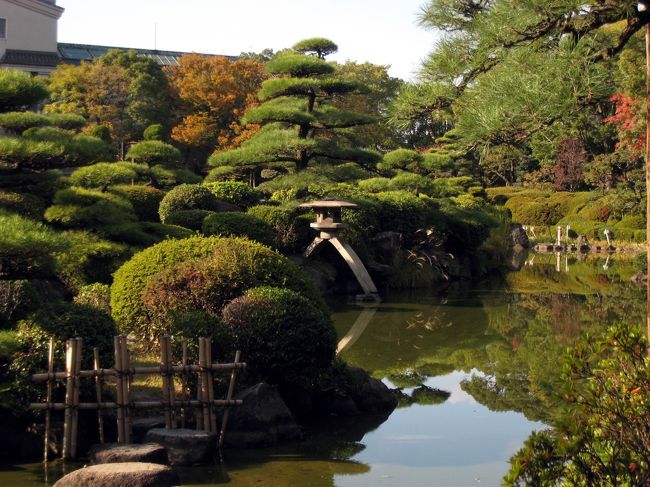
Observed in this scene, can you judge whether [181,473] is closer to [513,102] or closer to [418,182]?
[513,102]

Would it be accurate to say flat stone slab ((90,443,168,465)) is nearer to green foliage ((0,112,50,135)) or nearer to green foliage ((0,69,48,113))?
green foliage ((0,69,48,113))

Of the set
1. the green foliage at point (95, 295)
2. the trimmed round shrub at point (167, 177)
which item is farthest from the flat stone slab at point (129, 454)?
the trimmed round shrub at point (167, 177)

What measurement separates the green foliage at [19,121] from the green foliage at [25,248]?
4324mm

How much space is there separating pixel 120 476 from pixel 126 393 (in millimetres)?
1128

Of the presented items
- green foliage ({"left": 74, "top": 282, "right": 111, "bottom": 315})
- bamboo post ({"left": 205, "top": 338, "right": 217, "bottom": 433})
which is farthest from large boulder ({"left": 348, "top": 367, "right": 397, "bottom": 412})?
green foliage ({"left": 74, "top": 282, "right": 111, "bottom": 315})

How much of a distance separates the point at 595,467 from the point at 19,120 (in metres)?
9.20

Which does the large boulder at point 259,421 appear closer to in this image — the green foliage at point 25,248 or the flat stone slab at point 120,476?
the flat stone slab at point 120,476

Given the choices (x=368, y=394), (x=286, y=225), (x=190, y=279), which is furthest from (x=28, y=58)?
(x=368, y=394)

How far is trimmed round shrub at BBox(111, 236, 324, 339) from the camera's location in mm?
9367

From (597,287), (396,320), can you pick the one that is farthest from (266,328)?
(597,287)

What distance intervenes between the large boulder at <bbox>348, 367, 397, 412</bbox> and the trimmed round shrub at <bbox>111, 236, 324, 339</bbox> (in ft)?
3.14

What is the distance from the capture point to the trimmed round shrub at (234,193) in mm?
20094

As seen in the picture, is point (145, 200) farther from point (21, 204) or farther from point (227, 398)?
point (227, 398)

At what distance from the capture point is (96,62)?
1420 inches
